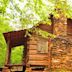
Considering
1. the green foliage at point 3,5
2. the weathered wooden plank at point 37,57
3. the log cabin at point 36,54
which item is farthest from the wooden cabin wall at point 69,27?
the green foliage at point 3,5

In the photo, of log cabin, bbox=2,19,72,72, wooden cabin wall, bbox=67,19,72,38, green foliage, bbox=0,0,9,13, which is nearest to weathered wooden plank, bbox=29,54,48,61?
log cabin, bbox=2,19,72,72

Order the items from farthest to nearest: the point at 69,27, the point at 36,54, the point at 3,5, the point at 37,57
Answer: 1. the point at 69,27
2. the point at 36,54
3. the point at 37,57
4. the point at 3,5

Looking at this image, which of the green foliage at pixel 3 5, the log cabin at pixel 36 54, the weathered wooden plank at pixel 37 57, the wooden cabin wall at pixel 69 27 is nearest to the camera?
the green foliage at pixel 3 5

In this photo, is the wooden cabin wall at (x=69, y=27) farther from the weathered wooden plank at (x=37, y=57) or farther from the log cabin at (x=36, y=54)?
the weathered wooden plank at (x=37, y=57)

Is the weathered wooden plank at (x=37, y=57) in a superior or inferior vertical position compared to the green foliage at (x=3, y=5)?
inferior

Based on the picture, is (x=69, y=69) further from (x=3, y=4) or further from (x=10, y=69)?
(x=3, y=4)

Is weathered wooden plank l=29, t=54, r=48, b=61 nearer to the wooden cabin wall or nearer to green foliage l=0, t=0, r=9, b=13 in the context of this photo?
the wooden cabin wall

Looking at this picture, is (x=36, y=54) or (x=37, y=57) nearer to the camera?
(x=37, y=57)

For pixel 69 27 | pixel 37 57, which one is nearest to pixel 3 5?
pixel 37 57

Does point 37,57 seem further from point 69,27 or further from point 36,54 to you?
point 69,27

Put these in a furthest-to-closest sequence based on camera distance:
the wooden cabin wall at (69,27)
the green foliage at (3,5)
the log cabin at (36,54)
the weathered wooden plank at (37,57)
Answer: the wooden cabin wall at (69,27)
the weathered wooden plank at (37,57)
the log cabin at (36,54)
the green foliage at (3,5)

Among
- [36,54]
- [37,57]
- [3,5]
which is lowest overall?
[37,57]

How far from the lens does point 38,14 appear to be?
43.5 feet

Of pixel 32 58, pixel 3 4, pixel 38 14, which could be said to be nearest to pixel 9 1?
pixel 3 4
